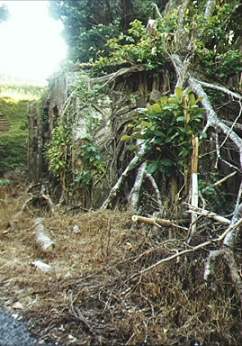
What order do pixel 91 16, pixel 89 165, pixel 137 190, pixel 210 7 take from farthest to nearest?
pixel 91 16
pixel 210 7
pixel 89 165
pixel 137 190

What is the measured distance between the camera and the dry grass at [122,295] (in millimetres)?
2658

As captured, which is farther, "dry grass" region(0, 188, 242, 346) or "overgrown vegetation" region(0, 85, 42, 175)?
"overgrown vegetation" region(0, 85, 42, 175)

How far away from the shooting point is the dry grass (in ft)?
8.72

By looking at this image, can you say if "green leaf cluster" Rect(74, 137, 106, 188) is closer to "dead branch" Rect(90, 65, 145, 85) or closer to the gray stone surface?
"dead branch" Rect(90, 65, 145, 85)

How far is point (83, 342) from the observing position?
2586mm

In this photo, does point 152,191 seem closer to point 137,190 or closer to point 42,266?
point 137,190

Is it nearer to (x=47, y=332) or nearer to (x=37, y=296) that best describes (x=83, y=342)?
(x=47, y=332)

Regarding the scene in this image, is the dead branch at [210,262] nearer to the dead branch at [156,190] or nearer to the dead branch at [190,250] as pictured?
the dead branch at [190,250]

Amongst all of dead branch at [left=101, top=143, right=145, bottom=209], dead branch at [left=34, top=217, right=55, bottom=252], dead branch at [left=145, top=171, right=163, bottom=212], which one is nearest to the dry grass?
dead branch at [left=34, top=217, right=55, bottom=252]

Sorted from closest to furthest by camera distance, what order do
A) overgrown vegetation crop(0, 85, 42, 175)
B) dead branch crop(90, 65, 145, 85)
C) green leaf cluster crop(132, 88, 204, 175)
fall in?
green leaf cluster crop(132, 88, 204, 175)
dead branch crop(90, 65, 145, 85)
overgrown vegetation crop(0, 85, 42, 175)

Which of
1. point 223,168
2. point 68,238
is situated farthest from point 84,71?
point 68,238

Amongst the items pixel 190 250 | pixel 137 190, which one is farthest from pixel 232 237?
pixel 137 190

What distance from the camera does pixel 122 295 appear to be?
121 inches

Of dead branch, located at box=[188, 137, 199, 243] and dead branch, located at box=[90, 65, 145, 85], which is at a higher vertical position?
dead branch, located at box=[90, 65, 145, 85]
